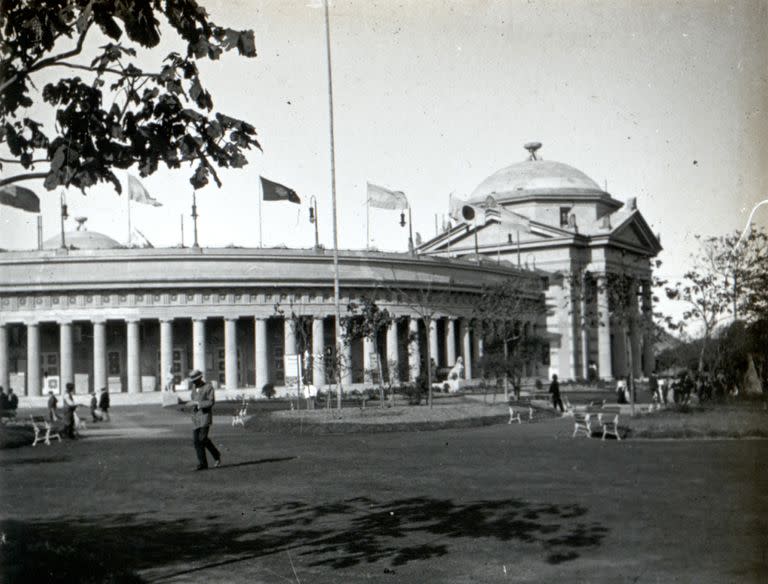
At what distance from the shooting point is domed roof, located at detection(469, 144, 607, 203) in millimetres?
80312

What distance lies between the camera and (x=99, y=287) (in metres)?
49.5

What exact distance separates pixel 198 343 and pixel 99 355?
17.4ft

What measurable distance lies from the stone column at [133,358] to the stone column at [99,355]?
1.29 m

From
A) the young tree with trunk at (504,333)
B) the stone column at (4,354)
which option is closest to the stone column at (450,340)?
the young tree with trunk at (504,333)

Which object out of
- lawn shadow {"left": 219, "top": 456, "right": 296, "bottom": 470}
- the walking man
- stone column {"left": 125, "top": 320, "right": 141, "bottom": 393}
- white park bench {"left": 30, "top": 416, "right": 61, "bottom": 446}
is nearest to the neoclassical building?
stone column {"left": 125, "top": 320, "right": 141, "bottom": 393}

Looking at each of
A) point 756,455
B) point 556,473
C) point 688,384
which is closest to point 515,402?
point 688,384

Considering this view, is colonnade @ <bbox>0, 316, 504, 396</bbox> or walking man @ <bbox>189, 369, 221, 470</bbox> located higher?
colonnade @ <bbox>0, 316, 504, 396</bbox>

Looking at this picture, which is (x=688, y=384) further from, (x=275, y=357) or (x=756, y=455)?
(x=275, y=357)

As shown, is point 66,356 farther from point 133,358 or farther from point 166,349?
→ point 166,349

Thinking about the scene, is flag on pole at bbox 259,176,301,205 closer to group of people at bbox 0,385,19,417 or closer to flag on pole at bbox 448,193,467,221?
group of people at bbox 0,385,19,417

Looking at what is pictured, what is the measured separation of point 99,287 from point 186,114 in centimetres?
4482

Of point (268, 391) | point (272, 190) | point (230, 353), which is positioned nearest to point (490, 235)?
point (230, 353)

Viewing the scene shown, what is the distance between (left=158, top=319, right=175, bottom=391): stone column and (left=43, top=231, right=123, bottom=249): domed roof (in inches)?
829

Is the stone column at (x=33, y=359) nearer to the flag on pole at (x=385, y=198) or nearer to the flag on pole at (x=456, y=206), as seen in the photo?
the flag on pole at (x=385, y=198)
